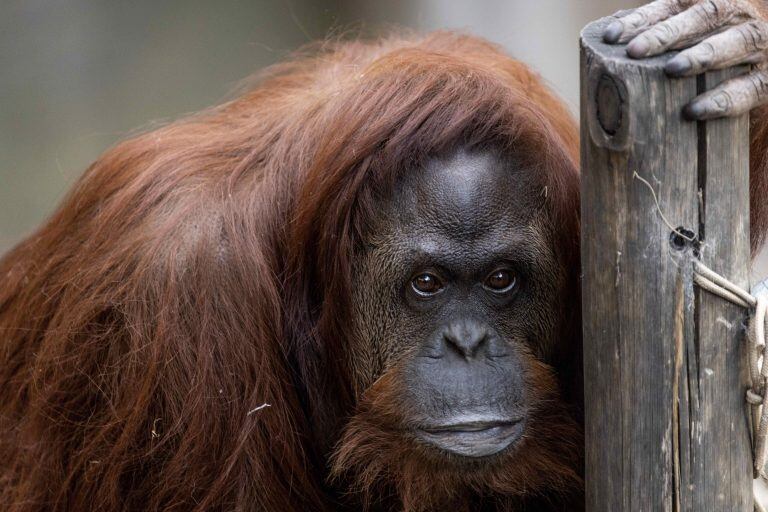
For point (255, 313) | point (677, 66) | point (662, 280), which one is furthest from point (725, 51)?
point (255, 313)

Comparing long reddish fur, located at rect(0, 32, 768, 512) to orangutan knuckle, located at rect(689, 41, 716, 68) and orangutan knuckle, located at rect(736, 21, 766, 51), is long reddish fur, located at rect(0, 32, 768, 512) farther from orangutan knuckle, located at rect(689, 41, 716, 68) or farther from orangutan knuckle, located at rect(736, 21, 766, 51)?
orangutan knuckle, located at rect(689, 41, 716, 68)

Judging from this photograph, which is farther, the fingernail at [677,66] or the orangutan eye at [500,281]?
the orangutan eye at [500,281]

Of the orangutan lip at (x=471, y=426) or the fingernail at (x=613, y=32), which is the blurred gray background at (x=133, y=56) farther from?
the fingernail at (x=613, y=32)

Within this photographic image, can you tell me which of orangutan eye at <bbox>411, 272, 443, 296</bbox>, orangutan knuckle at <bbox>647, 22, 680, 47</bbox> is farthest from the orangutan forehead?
orangutan knuckle at <bbox>647, 22, 680, 47</bbox>

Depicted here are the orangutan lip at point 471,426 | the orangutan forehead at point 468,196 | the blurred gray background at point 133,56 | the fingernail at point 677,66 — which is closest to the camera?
the fingernail at point 677,66

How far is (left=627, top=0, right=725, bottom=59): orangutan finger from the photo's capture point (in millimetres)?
1906

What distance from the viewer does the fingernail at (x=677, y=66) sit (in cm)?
188

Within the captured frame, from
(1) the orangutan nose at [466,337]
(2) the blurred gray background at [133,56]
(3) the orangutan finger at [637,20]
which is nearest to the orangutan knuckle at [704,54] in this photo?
(3) the orangutan finger at [637,20]

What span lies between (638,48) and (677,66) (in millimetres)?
70

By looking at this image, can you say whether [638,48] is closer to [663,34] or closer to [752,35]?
[663,34]

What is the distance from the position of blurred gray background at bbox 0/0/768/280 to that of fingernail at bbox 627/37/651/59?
4.35 metres

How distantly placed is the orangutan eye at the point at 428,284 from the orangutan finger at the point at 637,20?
800 millimetres

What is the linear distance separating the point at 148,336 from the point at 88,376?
23 cm

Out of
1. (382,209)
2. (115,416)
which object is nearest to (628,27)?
(382,209)
